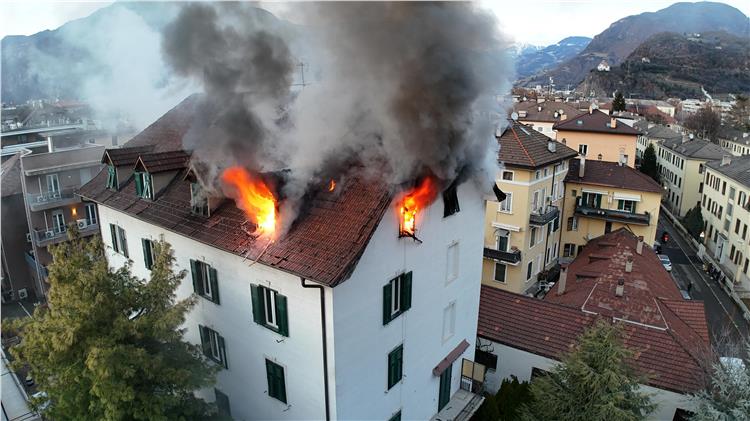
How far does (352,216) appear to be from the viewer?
11578mm

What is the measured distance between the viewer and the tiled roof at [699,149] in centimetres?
4981

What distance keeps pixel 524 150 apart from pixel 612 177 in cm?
1037

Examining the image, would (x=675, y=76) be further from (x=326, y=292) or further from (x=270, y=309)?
(x=326, y=292)

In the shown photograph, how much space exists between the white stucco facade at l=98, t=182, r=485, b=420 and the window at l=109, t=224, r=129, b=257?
1.21m

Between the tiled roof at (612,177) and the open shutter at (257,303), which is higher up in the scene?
the open shutter at (257,303)

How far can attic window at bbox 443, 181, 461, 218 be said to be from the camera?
1369cm

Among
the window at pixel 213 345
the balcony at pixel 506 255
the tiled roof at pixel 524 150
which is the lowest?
the balcony at pixel 506 255

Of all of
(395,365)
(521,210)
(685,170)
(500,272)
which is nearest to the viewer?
(395,365)

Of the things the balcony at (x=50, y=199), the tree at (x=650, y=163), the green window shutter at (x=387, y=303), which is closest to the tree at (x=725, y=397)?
the green window shutter at (x=387, y=303)

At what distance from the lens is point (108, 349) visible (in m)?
9.76

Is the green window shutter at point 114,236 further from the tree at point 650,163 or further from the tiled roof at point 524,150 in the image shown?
the tree at point 650,163

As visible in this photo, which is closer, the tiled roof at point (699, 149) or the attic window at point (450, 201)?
the attic window at point (450, 201)

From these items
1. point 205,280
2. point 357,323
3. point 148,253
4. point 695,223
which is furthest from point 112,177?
point 695,223

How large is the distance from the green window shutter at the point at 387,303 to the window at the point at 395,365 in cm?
117
